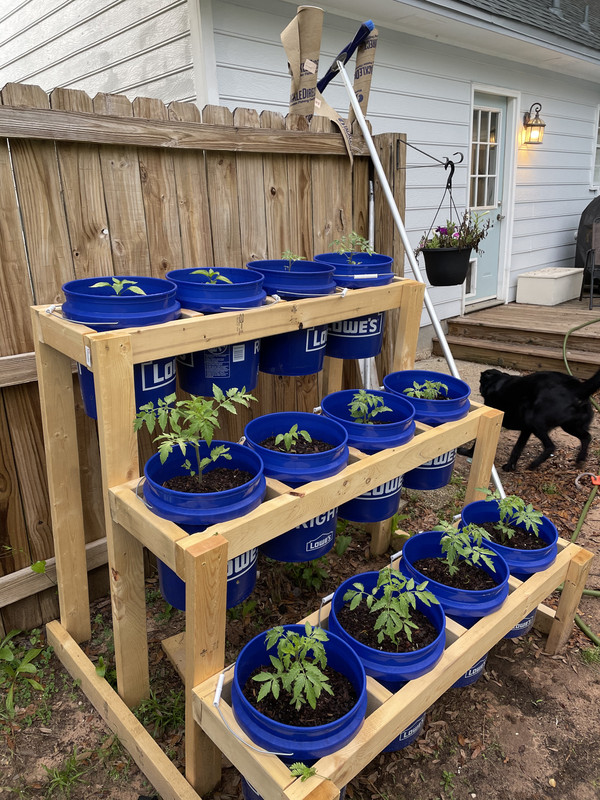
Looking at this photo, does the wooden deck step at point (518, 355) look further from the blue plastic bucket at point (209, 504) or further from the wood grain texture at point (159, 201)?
the blue plastic bucket at point (209, 504)

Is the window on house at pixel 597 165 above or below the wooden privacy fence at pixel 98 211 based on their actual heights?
above

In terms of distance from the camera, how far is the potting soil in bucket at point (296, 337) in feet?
6.88

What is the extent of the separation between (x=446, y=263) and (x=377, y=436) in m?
2.70

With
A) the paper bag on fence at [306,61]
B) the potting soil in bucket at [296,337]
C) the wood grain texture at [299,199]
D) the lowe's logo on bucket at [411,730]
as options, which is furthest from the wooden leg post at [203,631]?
the paper bag on fence at [306,61]

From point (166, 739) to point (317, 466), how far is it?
3.58ft

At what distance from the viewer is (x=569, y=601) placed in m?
2.20

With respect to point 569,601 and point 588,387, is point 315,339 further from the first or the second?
point 588,387

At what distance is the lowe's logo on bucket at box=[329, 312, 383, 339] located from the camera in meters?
2.41

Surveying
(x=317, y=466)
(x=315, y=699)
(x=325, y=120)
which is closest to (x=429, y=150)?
(x=325, y=120)

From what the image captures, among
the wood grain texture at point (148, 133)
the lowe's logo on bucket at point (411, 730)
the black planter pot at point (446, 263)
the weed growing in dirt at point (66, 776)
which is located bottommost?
the weed growing in dirt at point (66, 776)

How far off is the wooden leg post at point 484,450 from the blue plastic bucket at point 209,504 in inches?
41.6

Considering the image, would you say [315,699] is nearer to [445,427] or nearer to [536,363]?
[445,427]

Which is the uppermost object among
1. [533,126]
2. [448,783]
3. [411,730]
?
[533,126]

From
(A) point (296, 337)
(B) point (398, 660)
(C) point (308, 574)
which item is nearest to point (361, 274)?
(A) point (296, 337)
